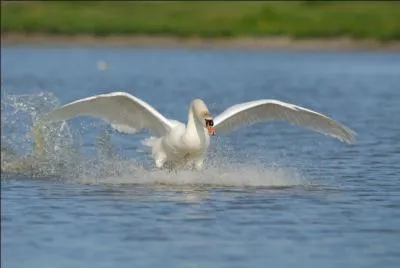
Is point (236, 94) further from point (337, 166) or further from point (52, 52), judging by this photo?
point (52, 52)

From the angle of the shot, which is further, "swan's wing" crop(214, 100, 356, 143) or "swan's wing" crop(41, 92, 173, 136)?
"swan's wing" crop(214, 100, 356, 143)

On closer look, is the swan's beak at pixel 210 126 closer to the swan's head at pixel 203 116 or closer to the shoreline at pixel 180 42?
the swan's head at pixel 203 116

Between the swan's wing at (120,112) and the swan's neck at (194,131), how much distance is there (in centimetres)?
58

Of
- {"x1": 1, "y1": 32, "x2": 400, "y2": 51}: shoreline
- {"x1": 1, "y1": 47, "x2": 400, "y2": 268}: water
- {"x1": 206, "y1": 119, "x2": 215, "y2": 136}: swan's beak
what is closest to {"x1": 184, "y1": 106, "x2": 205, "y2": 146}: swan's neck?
{"x1": 206, "y1": 119, "x2": 215, "y2": 136}: swan's beak

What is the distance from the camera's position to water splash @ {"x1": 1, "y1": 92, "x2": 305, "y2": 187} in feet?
57.1

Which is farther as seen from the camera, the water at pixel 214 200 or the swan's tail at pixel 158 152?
the swan's tail at pixel 158 152

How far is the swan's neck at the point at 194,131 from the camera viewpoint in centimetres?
1671

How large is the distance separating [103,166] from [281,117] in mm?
2414

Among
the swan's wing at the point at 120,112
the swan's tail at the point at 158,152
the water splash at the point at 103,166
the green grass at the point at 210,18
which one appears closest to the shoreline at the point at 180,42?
the green grass at the point at 210,18

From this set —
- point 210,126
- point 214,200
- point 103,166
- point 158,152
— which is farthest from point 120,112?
point 214,200

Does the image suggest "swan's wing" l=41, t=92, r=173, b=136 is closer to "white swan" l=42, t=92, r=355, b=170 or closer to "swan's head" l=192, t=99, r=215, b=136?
"white swan" l=42, t=92, r=355, b=170

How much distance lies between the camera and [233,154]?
68.5 ft

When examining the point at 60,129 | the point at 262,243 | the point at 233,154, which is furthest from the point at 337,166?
the point at 262,243

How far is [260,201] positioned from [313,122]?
2471mm
